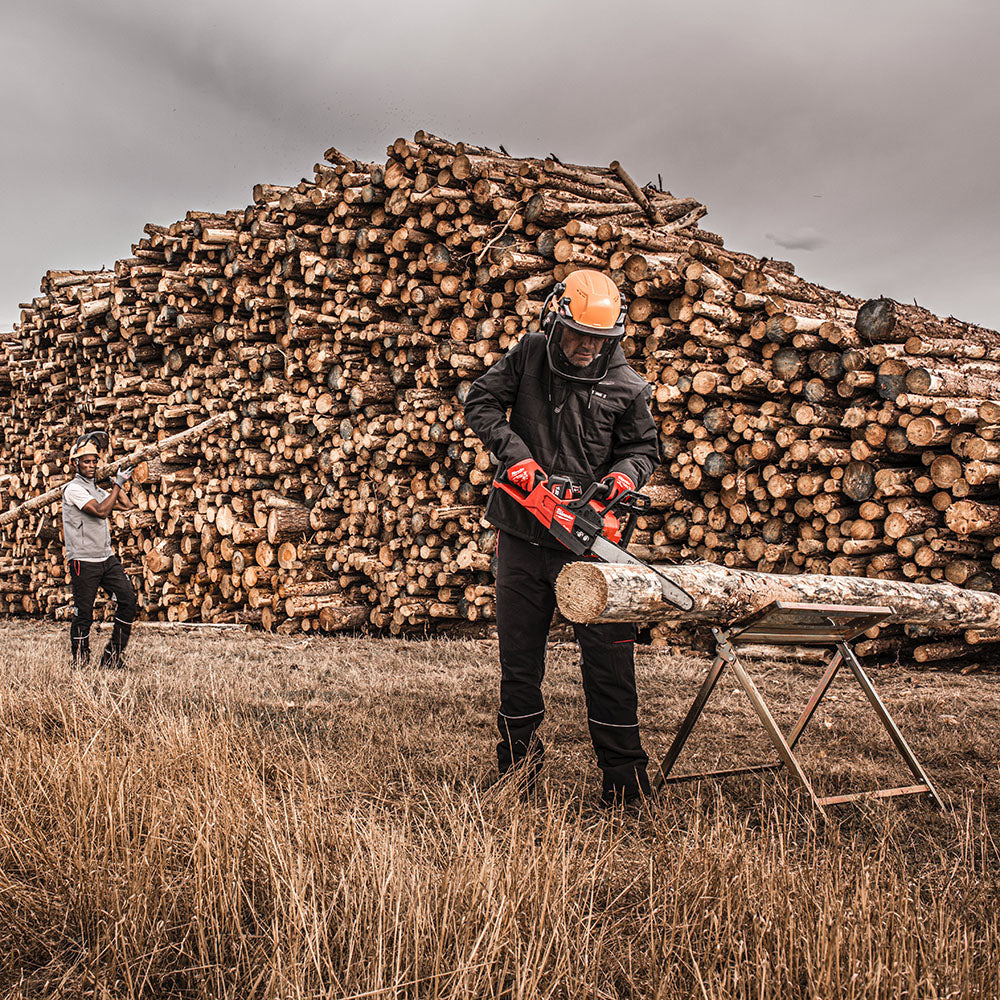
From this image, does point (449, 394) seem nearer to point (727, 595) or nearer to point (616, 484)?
point (616, 484)

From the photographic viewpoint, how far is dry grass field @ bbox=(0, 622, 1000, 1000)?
2.07m

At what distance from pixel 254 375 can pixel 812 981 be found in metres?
9.54

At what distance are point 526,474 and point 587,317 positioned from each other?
28.5 inches

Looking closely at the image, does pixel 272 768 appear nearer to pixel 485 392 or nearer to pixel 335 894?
pixel 335 894

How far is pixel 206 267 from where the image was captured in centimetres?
1090

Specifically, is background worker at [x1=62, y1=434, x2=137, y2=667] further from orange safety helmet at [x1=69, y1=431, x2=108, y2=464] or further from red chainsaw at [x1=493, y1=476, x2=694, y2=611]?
red chainsaw at [x1=493, y1=476, x2=694, y2=611]

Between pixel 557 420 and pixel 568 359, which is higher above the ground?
pixel 568 359

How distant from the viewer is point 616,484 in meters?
3.64

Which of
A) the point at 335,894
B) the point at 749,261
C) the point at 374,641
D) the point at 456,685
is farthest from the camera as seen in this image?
the point at 749,261

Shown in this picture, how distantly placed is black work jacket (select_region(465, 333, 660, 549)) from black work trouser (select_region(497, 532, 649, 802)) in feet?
0.57

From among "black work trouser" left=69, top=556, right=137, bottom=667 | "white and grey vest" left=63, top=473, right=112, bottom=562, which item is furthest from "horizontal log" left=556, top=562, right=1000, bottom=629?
"white and grey vest" left=63, top=473, right=112, bottom=562

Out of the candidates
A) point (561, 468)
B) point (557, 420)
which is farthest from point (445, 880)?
point (557, 420)

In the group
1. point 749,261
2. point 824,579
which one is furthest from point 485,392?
point 749,261

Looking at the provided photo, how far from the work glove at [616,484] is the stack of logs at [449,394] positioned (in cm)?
319
